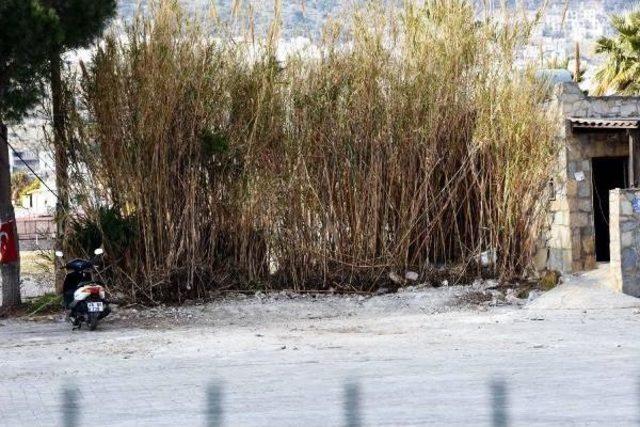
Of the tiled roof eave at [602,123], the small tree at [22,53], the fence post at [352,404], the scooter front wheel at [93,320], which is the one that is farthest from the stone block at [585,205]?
the fence post at [352,404]

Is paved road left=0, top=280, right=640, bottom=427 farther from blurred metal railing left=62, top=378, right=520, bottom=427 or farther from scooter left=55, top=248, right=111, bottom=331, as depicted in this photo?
scooter left=55, top=248, right=111, bottom=331

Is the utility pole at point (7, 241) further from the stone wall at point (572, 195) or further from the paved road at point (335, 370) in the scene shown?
the stone wall at point (572, 195)

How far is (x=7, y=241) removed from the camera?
13.3 m

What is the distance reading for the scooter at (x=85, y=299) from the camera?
1163 cm

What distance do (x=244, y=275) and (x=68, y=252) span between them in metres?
2.20

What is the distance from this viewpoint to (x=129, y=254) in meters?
13.5

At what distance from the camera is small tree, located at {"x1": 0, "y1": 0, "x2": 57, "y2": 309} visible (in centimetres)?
1162

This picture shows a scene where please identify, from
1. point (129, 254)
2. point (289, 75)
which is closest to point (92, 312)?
point (129, 254)

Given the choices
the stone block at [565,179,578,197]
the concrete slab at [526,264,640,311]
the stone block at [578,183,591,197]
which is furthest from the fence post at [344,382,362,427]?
the stone block at [578,183,591,197]

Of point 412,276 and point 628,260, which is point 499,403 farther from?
point 412,276

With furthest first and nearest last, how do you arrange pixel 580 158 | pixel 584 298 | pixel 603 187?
1. pixel 603 187
2. pixel 580 158
3. pixel 584 298

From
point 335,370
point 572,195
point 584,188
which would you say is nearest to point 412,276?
point 572,195

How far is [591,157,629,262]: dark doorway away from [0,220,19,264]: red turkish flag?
879 centimetres

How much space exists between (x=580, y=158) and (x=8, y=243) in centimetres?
760
